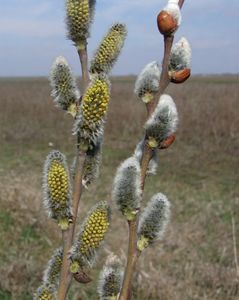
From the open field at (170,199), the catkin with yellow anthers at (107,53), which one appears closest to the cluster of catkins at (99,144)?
the catkin with yellow anthers at (107,53)

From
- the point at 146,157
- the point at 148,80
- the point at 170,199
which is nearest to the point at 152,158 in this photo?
the point at 146,157

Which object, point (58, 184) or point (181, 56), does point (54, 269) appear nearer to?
point (58, 184)

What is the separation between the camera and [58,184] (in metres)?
0.89

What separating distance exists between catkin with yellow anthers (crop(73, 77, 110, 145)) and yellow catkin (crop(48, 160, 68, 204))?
0.24 feet

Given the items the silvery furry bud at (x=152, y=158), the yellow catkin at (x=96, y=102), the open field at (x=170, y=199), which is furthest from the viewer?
the open field at (x=170, y=199)

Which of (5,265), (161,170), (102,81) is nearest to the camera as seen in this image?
(102,81)

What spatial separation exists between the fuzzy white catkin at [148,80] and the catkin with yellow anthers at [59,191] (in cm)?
19

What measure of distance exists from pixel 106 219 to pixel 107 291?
0.46ft

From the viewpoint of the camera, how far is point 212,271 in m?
4.82

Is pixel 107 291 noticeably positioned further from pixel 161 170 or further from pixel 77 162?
pixel 161 170

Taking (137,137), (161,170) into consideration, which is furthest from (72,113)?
(137,137)

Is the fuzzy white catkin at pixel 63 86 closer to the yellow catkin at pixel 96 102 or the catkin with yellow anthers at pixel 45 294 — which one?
the yellow catkin at pixel 96 102

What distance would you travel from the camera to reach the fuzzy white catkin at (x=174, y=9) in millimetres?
864

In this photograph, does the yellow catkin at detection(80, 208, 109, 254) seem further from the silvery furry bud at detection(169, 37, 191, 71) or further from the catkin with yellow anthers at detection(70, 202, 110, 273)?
the silvery furry bud at detection(169, 37, 191, 71)
